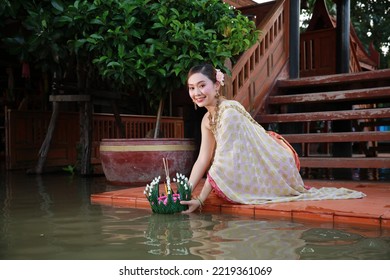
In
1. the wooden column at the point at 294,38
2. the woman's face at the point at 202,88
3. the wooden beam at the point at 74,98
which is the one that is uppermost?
the wooden column at the point at 294,38

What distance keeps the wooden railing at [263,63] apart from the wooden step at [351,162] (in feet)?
3.52

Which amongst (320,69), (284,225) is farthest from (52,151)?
(284,225)

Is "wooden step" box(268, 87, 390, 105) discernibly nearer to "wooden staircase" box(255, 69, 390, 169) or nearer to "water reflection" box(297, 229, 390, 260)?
"wooden staircase" box(255, 69, 390, 169)

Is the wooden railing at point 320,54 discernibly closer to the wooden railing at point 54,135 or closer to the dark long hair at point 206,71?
the wooden railing at point 54,135

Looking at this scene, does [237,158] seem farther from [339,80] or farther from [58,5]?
[58,5]

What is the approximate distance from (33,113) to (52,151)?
78cm

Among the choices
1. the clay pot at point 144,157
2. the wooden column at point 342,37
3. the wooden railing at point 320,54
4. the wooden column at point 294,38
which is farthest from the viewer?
the wooden railing at point 320,54

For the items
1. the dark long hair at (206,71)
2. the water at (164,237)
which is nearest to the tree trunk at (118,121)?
the water at (164,237)

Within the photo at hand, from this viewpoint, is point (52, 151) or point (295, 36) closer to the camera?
point (295, 36)

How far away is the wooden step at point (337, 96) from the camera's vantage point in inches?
189

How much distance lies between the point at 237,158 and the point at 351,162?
1.57m

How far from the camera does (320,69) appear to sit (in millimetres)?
9008

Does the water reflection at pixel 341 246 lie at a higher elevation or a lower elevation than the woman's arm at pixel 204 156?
lower
